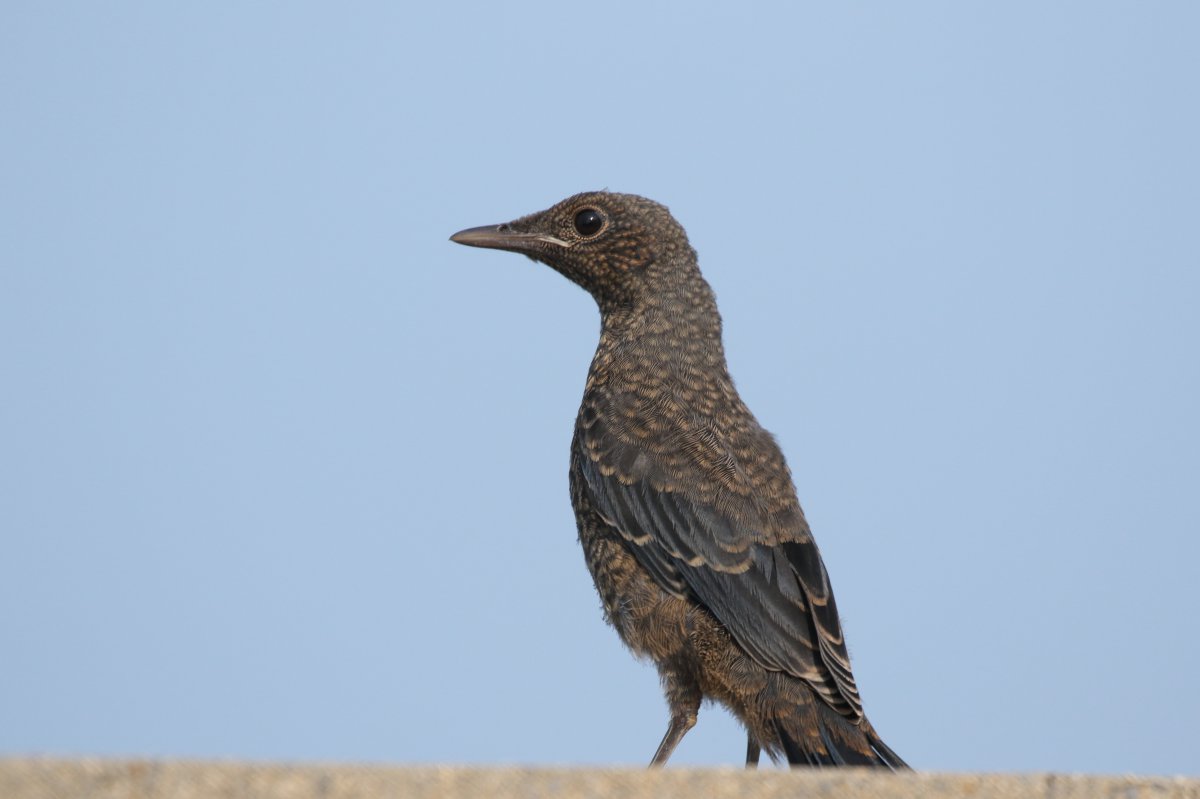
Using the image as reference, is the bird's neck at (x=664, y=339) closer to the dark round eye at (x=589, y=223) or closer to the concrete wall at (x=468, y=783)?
the dark round eye at (x=589, y=223)

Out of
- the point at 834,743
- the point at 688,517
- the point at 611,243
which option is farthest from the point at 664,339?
the point at 834,743

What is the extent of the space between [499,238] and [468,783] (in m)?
4.53

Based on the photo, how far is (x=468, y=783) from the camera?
280 centimetres

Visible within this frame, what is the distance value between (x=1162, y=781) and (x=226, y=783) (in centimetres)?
214

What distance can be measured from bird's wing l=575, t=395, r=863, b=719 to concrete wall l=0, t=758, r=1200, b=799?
2214mm

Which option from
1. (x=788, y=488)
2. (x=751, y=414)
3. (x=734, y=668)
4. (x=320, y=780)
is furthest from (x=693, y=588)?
(x=320, y=780)

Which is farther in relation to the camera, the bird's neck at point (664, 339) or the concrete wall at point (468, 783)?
the bird's neck at point (664, 339)

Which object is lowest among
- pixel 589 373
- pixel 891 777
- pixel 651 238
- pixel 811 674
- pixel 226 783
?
pixel 811 674

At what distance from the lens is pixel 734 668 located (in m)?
5.48

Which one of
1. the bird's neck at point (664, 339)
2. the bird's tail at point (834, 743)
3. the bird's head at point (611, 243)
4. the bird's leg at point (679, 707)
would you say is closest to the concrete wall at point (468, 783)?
the bird's tail at point (834, 743)

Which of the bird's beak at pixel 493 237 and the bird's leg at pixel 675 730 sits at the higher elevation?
the bird's beak at pixel 493 237

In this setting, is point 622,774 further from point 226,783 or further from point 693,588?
point 693,588

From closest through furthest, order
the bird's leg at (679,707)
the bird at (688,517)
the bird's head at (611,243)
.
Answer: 1. the bird at (688,517)
2. the bird's leg at (679,707)
3. the bird's head at (611,243)

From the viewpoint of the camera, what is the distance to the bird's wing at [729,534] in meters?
5.47
